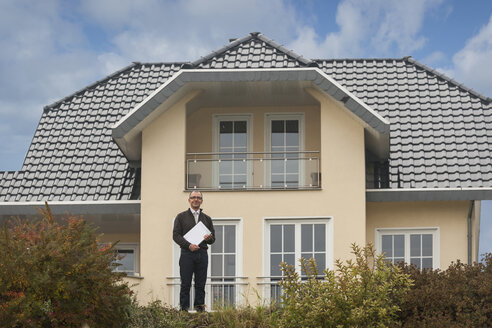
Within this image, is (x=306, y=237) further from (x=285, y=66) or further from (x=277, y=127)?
(x=285, y=66)

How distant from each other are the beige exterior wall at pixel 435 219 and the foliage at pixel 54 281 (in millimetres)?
8477

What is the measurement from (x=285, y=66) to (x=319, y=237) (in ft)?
12.4

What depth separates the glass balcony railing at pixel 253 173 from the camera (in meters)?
19.0

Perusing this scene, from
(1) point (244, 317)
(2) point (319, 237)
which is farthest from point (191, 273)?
(2) point (319, 237)

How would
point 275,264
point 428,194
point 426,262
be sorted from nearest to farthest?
point 275,264 < point 428,194 < point 426,262

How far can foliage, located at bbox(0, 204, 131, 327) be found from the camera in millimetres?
12086

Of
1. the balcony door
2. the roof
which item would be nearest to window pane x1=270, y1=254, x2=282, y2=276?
the balcony door

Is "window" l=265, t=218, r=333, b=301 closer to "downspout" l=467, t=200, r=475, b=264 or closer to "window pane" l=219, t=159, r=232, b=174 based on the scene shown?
"window pane" l=219, t=159, r=232, b=174

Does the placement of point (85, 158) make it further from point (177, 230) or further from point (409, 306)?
point (409, 306)

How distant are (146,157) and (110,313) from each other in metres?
6.52

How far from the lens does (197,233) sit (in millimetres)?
15734

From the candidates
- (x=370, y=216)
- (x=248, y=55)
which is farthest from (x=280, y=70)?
(x=370, y=216)

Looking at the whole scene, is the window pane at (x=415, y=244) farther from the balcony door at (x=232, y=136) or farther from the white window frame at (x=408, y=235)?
the balcony door at (x=232, y=136)

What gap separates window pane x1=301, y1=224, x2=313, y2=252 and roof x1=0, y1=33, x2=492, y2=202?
2361 millimetres
